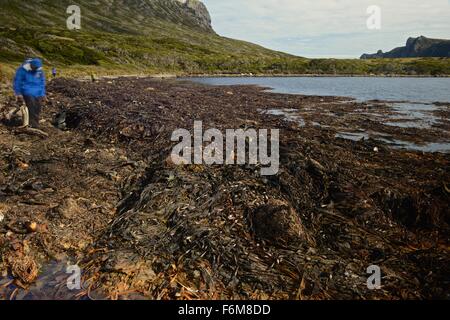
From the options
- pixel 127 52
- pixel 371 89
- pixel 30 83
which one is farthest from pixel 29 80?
pixel 127 52

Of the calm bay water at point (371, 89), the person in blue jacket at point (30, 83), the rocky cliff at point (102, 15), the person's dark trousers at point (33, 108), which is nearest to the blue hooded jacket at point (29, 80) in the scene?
the person in blue jacket at point (30, 83)

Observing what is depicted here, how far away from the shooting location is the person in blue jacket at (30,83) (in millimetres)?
10570

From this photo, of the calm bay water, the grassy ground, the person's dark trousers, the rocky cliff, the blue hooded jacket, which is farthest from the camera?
the rocky cliff

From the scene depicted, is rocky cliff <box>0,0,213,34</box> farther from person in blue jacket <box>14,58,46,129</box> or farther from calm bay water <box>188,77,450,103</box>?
person in blue jacket <box>14,58,46,129</box>

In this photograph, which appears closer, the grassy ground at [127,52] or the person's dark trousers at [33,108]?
the person's dark trousers at [33,108]

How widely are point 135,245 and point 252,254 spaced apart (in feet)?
5.96

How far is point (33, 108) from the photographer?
36.4 feet

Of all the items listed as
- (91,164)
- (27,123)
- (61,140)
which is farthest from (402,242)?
(27,123)

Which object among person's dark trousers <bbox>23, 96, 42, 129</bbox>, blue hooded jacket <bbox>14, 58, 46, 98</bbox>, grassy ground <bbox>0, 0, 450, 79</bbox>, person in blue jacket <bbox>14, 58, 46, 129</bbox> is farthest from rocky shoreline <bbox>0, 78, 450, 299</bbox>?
grassy ground <bbox>0, 0, 450, 79</bbox>

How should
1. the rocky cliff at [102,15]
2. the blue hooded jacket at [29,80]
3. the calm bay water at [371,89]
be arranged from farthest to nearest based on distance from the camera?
the rocky cliff at [102,15] → the calm bay water at [371,89] → the blue hooded jacket at [29,80]

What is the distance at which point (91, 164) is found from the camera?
862 cm

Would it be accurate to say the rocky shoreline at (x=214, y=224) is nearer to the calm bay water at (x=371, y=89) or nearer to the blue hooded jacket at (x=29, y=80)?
the blue hooded jacket at (x=29, y=80)

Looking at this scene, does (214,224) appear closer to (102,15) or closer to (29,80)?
(29,80)

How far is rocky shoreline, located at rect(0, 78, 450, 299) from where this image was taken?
4820mm
